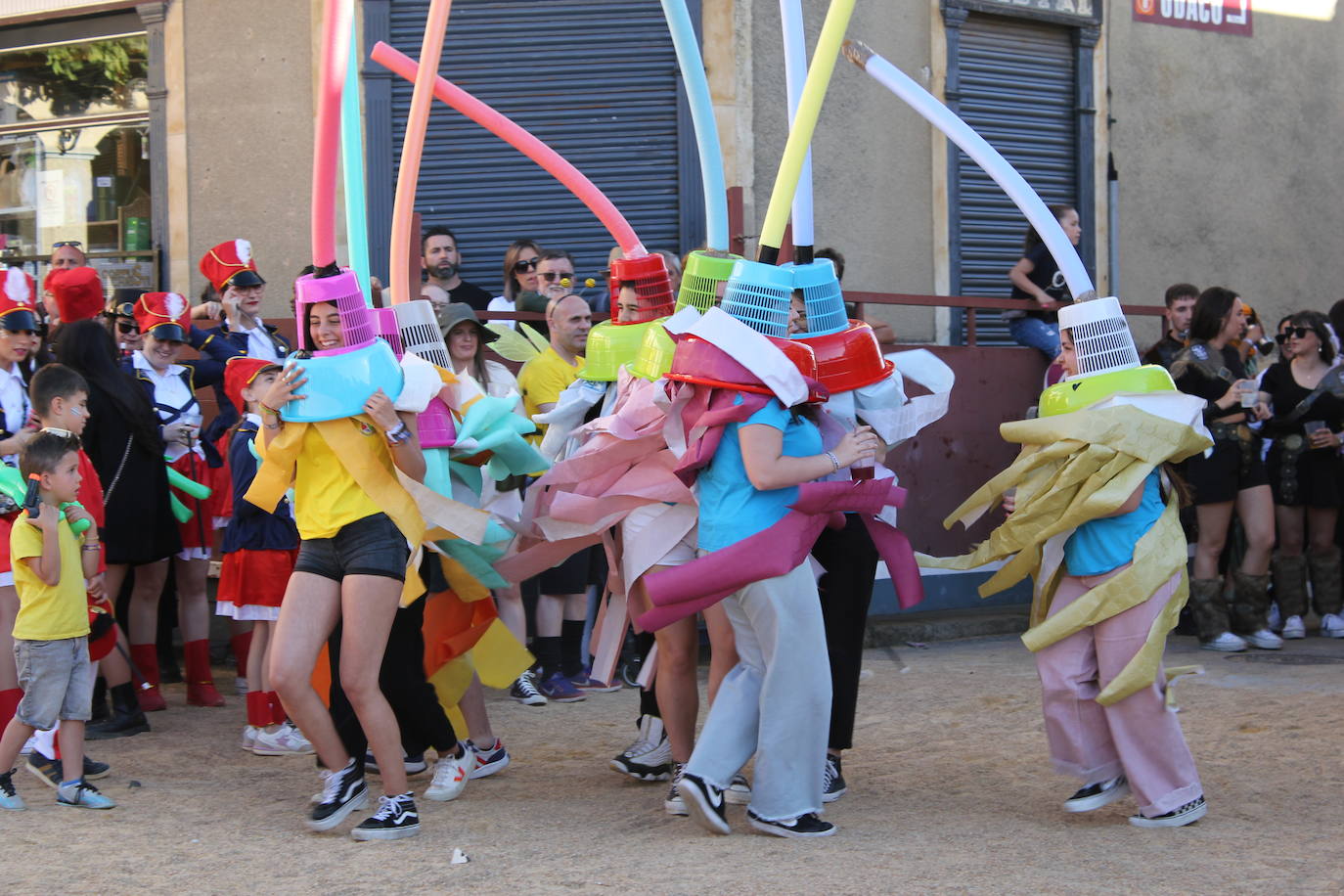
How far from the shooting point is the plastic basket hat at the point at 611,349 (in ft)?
17.9

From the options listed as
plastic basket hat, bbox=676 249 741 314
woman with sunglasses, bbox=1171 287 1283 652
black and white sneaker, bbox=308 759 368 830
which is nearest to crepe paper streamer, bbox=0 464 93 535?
black and white sneaker, bbox=308 759 368 830

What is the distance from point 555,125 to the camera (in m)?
10.4

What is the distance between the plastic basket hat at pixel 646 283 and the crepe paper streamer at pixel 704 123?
0.22 metres

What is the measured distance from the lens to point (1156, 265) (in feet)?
41.8

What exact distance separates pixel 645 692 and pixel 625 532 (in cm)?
83

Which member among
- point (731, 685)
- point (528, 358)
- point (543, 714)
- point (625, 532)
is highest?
point (528, 358)

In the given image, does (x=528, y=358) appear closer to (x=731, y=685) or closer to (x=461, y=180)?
(x=731, y=685)

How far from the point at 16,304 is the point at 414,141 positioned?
1.92 m

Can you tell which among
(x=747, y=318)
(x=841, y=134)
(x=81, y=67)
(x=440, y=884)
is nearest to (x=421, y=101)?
(x=747, y=318)

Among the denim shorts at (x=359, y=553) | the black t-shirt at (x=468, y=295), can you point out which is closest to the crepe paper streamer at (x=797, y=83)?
the denim shorts at (x=359, y=553)

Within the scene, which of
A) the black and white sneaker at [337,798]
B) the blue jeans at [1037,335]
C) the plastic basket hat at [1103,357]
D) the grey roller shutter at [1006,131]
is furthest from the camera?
the grey roller shutter at [1006,131]

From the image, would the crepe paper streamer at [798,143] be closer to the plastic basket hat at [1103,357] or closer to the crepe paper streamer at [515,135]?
the plastic basket hat at [1103,357]

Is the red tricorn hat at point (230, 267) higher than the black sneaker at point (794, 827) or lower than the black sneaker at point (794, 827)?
higher

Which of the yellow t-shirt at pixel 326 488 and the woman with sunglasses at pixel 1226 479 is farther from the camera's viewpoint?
the woman with sunglasses at pixel 1226 479
